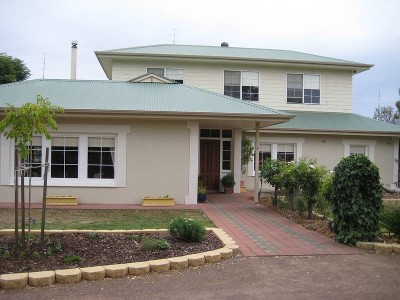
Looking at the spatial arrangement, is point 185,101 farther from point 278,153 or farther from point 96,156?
point 278,153

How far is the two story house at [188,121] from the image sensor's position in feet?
44.5

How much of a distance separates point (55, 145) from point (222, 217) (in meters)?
5.99

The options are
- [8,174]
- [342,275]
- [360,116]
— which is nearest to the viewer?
[342,275]

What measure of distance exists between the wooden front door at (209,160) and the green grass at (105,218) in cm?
507

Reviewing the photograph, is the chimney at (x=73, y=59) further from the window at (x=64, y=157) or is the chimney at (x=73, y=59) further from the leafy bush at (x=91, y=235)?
the leafy bush at (x=91, y=235)

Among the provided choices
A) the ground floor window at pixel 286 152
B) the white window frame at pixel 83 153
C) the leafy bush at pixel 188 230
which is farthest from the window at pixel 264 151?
the leafy bush at pixel 188 230

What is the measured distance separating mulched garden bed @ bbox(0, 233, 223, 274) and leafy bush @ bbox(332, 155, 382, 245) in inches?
98.5

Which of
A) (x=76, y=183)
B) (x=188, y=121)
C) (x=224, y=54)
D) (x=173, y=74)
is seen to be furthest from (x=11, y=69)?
(x=188, y=121)

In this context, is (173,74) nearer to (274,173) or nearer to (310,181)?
(274,173)

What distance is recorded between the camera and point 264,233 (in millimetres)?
9203

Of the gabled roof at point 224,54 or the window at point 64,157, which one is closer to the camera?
the window at point 64,157

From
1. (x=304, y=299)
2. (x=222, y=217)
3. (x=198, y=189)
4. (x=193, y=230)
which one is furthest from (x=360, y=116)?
(x=304, y=299)

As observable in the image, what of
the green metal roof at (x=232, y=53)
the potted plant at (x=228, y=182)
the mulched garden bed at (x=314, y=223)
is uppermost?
the green metal roof at (x=232, y=53)

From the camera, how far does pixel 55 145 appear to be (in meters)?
13.6
